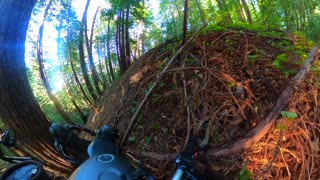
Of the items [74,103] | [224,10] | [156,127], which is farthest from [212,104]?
[74,103]

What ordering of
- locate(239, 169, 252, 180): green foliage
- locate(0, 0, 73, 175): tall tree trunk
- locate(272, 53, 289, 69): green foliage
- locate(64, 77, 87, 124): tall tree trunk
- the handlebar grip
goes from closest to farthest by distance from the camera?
the handlebar grip < locate(239, 169, 252, 180): green foliage < locate(272, 53, 289, 69): green foliage < locate(0, 0, 73, 175): tall tree trunk < locate(64, 77, 87, 124): tall tree trunk

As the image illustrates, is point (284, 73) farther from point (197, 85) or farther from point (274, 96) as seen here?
point (197, 85)

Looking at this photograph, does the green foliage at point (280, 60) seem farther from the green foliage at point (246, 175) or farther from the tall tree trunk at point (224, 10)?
the tall tree trunk at point (224, 10)

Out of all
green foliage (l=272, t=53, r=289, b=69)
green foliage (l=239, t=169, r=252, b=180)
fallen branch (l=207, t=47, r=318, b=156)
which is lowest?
green foliage (l=239, t=169, r=252, b=180)

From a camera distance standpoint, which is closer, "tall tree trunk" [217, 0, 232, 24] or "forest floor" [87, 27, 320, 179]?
"forest floor" [87, 27, 320, 179]

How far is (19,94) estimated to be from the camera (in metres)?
3.81

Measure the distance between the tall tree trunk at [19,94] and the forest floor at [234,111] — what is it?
168cm

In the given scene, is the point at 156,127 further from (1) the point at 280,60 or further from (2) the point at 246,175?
(1) the point at 280,60

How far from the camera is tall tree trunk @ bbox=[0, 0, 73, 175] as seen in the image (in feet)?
11.6

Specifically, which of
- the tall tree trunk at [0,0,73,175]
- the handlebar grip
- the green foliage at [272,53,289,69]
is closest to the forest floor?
the green foliage at [272,53,289,69]

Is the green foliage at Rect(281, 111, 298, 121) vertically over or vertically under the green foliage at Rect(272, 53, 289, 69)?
under

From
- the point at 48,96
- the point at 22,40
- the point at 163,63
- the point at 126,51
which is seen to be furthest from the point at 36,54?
the point at 163,63

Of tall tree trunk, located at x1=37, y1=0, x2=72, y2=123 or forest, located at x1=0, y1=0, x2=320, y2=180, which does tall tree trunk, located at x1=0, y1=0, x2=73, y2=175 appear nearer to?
forest, located at x1=0, y1=0, x2=320, y2=180

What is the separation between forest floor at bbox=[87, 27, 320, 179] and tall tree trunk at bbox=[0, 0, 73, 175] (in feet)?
5.51
